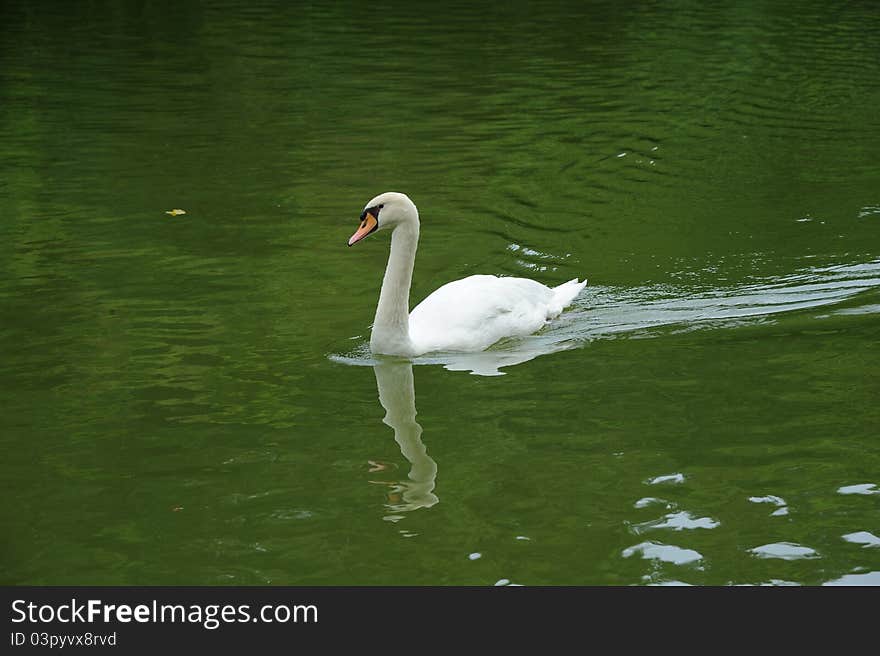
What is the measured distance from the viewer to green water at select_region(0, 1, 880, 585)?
6457mm

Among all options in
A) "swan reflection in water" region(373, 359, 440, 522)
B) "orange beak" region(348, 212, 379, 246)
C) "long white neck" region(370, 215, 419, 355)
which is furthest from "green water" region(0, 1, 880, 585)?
"orange beak" region(348, 212, 379, 246)

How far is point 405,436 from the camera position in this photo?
779cm

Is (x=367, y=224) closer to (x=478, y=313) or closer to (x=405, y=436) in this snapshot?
(x=478, y=313)

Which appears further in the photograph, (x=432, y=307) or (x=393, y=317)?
(x=432, y=307)

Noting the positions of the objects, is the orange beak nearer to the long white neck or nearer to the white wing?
the long white neck

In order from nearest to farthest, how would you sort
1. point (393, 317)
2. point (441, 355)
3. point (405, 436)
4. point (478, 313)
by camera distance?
point (405, 436), point (393, 317), point (441, 355), point (478, 313)

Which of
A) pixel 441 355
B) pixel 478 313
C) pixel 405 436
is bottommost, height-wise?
pixel 405 436

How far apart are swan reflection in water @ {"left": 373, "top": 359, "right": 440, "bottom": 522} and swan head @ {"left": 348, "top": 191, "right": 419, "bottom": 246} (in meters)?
0.92

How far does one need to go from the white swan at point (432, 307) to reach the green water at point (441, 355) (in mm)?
227

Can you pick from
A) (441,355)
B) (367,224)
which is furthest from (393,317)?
(367,224)

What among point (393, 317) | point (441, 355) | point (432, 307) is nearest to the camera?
point (393, 317)

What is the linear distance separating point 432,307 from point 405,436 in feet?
6.76

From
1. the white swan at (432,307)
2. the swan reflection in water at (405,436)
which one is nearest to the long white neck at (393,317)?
the white swan at (432,307)
